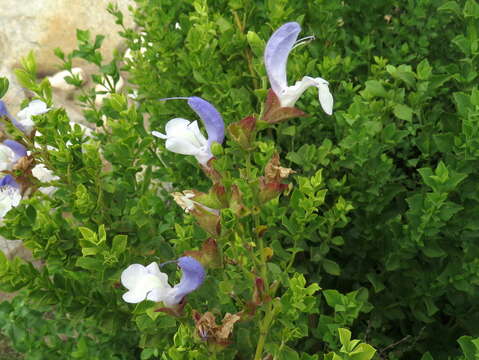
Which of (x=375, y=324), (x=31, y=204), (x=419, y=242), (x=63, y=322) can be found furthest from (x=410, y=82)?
(x=63, y=322)

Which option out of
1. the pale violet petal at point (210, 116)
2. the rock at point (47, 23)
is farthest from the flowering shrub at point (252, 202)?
the rock at point (47, 23)

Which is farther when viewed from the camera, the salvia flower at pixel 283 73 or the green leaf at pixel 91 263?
the green leaf at pixel 91 263

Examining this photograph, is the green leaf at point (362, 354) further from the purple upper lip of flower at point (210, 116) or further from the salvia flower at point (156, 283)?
the purple upper lip of flower at point (210, 116)

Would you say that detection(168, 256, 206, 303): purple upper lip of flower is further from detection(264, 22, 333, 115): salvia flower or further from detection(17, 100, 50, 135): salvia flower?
detection(17, 100, 50, 135): salvia flower

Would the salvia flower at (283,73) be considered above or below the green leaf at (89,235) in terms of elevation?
above

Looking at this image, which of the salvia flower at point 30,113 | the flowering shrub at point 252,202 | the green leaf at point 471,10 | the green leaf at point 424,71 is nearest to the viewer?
the flowering shrub at point 252,202

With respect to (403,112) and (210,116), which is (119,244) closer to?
(210,116)

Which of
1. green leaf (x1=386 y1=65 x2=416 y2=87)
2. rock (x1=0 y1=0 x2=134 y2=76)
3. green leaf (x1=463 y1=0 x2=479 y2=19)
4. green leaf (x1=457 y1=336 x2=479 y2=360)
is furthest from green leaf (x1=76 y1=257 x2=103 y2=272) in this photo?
rock (x1=0 y1=0 x2=134 y2=76)

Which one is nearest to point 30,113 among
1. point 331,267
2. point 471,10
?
point 331,267

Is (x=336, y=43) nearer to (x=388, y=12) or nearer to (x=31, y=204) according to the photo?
(x=388, y=12)
